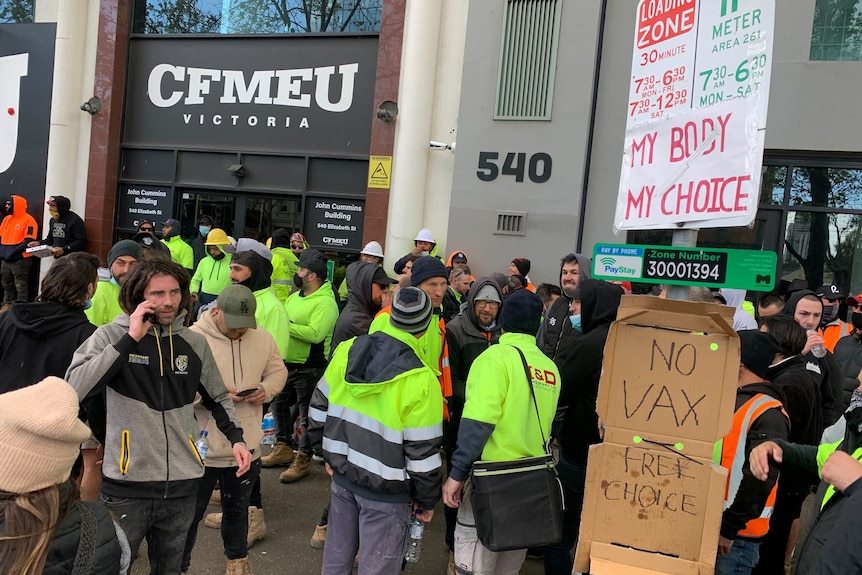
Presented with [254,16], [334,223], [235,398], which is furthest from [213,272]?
[254,16]

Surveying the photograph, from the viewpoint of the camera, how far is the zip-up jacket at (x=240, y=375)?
3.52m

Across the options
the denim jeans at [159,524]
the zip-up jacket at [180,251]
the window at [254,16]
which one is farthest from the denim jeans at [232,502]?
the window at [254,16]

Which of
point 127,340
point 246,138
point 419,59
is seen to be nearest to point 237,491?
point 127,340

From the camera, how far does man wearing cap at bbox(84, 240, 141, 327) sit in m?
A: 4.63

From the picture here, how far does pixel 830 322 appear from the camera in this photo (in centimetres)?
678

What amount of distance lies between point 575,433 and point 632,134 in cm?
177

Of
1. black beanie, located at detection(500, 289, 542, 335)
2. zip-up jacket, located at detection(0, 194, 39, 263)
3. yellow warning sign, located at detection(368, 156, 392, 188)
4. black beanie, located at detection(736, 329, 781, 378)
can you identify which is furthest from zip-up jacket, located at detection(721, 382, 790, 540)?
zip-up jacket, located at detection(0, 194, 39, 263)

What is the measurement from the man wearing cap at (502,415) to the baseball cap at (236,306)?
1359 mm

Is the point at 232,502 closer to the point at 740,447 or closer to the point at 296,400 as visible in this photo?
the point at 296,400

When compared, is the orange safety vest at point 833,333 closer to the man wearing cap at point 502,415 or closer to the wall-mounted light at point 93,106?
the man wearing cap at point 502,415

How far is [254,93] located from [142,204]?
2.94m

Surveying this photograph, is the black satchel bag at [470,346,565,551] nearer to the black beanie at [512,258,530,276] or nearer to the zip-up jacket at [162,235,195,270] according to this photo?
the black beanie at [512,258,530,276]

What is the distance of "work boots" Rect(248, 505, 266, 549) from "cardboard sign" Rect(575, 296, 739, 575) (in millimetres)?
2620

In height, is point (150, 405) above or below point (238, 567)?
above
